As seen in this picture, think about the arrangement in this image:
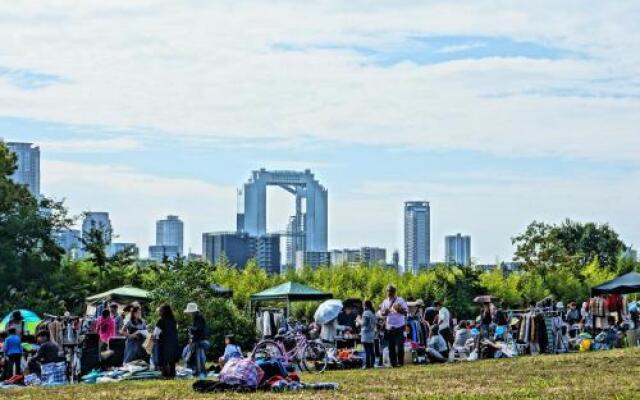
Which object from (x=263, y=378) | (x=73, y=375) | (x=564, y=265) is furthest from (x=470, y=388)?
(x=564, y=265)

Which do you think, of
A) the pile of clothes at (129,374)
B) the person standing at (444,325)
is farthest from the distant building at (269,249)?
the pile of clothes at (129,374)

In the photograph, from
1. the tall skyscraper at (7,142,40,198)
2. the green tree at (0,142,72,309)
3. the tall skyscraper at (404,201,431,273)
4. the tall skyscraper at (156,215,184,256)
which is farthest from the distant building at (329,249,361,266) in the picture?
the tall skyscraper at (156,215,184,256)

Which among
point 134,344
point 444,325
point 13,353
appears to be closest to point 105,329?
point 134,344

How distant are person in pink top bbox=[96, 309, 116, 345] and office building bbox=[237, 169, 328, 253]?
108 metres

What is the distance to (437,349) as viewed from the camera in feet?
96.5

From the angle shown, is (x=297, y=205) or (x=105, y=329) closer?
(x=105, y=329)

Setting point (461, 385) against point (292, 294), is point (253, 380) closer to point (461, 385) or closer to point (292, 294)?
point (461, 385)

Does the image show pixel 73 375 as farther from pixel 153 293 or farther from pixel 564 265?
pixel 564 265

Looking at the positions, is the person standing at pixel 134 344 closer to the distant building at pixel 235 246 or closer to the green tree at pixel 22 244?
the green tree at pixel 22 244

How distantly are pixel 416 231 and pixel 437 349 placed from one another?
136 m

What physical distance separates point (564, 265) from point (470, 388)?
155 ft

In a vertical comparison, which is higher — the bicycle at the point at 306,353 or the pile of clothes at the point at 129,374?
the bicycle at the point at 306,353

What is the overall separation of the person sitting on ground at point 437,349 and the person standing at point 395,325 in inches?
68.5

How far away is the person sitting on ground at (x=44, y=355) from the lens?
79.1 ft
